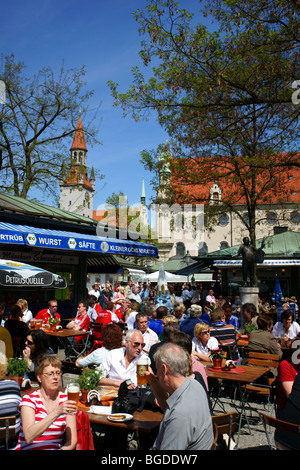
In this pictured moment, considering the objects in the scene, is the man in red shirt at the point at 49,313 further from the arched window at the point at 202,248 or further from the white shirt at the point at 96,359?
the arched window at the point at 202,248

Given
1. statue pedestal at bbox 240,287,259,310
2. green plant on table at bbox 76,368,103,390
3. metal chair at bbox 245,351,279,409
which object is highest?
statue pedestal at bbox 240,287,259,310

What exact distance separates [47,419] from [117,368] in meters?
1.95

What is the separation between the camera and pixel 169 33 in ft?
29.2

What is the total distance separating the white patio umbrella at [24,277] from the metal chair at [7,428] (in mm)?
4064

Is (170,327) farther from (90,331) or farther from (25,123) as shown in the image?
(25,123)

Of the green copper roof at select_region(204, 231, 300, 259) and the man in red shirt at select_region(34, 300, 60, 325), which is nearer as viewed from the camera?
the man in red shirt at select_region(34, 300, 60, 325)

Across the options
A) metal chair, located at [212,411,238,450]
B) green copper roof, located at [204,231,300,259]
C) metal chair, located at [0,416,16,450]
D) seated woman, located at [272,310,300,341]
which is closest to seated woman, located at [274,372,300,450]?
metal chair, located at [212,411,238,450]

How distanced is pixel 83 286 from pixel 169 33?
10305 millimetres

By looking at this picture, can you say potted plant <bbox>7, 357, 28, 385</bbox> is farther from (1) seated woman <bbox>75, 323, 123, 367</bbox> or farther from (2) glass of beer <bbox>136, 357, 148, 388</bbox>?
(2) glass of beer <bbox>136, 357, 148, 388</bbox>

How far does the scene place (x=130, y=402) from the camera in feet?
13.0

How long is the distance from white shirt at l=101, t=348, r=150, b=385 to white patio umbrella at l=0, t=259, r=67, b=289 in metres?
3.05

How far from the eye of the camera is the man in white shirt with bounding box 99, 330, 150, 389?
4.96 meters

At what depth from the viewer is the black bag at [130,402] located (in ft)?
12.8

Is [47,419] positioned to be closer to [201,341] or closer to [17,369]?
[17,369]
